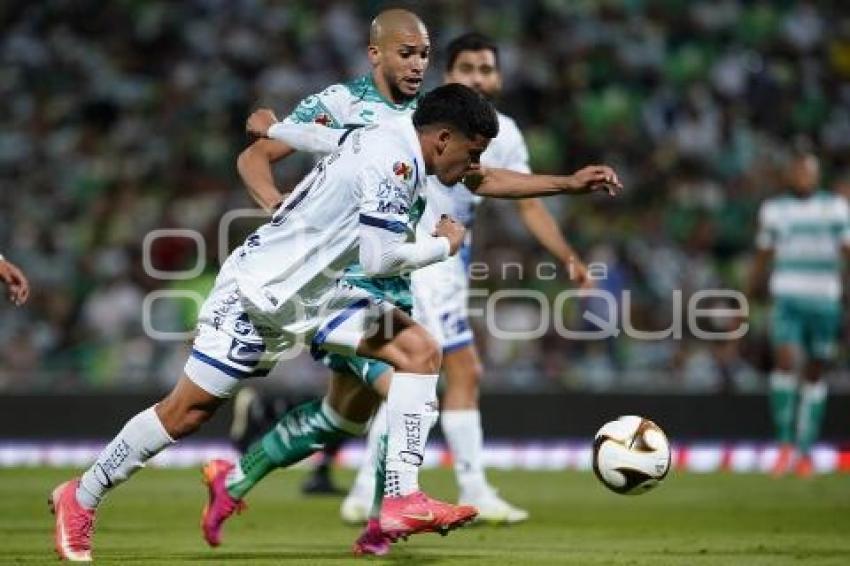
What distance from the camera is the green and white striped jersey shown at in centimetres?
1514

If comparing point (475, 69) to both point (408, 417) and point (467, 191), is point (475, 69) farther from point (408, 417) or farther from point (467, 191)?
point (408, 417)

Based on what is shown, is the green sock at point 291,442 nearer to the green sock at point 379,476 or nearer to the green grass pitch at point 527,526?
the green sock at point 379,476

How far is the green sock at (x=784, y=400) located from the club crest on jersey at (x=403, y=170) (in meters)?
8.00

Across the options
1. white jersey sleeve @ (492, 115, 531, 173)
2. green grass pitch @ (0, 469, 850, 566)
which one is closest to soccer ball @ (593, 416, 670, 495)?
green grass pitch @ (0, 469, 850, 566)

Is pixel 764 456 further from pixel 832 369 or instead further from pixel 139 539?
pixel 139 539

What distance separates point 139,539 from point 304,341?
2.01 meters

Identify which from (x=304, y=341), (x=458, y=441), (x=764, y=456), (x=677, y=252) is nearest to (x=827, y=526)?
(x=458, y=441)

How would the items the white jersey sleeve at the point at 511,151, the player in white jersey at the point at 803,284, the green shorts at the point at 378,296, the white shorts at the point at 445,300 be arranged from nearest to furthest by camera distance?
the green shorts at the point at 378,296 < the white shorts at the point at 445,300 < the white jersey sleeve at the point at 511,151 < the player in white jersey at the point at 803,284

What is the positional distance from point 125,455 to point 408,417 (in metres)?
1.35

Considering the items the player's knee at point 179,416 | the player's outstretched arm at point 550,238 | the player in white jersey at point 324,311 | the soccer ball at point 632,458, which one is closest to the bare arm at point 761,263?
the player's outstretched arm at point 550,238

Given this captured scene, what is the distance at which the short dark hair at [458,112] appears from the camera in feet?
A: 26.0

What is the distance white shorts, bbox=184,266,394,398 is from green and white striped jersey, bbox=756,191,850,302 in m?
7.67

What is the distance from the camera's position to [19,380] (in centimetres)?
1683

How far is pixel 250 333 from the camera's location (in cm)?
819
